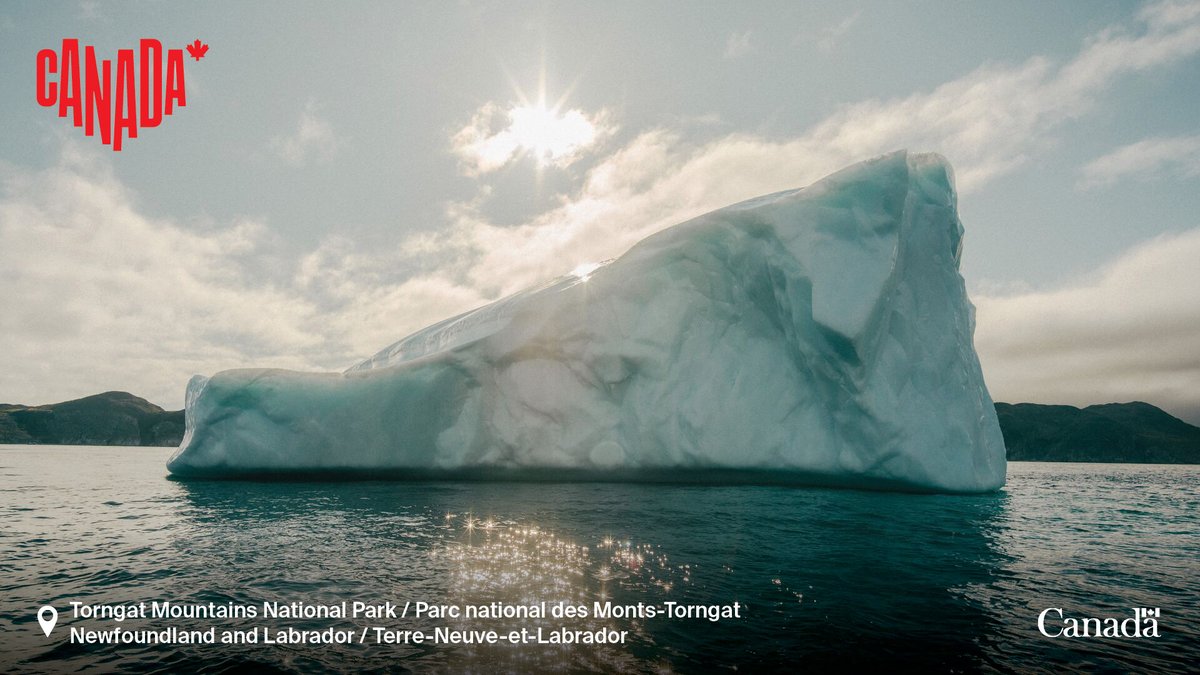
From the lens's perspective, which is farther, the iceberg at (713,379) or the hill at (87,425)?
the hill at (87,425)

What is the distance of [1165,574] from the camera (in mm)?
6598

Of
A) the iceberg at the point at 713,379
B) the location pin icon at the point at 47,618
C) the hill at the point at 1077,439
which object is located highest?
the iceberg at the point at 713,379

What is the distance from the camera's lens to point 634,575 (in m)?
5.96

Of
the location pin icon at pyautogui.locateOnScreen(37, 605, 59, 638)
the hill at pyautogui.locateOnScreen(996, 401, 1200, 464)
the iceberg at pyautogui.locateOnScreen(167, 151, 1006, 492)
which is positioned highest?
the iceberg at pyautogui.locateOnScreen(167, 151, 1006, 492)

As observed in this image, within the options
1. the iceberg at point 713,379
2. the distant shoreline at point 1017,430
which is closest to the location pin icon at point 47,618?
the iceberg at point 713,379

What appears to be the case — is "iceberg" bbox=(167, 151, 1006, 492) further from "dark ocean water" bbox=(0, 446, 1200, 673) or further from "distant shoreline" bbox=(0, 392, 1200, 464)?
"distant shoreline" bbox=(0, 392, 1200, 464)

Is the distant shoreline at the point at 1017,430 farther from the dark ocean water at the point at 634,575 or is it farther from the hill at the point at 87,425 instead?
the dark ocean water at the point at 634,575

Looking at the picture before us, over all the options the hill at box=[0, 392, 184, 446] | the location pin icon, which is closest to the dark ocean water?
the location pin icon

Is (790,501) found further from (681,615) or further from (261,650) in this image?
(261,650)

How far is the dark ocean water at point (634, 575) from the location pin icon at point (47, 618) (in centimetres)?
6

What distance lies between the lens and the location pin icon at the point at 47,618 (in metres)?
4.24

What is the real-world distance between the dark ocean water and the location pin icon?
0.21ft

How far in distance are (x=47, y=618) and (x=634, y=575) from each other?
496cm

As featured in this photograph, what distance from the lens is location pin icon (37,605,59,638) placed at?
4240mm
